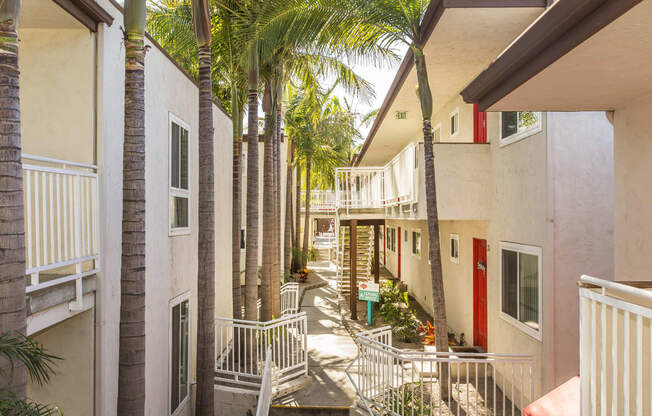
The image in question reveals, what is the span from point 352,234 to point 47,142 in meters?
10.3

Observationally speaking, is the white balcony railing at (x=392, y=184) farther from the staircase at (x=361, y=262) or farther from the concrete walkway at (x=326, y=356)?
the concrete walkway at (x=326, y=356)

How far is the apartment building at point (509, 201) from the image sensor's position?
271 inches

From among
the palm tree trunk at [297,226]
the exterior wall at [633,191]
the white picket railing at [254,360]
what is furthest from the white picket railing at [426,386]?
the palm tree trunk at [297,226]

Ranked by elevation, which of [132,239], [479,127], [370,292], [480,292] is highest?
[479,127]

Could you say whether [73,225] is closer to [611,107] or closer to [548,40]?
[548,40]

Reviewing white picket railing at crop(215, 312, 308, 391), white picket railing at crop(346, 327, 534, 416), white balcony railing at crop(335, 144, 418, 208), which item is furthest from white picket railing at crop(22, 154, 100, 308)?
white balcony railing at crop(335, 144, 418, 208)

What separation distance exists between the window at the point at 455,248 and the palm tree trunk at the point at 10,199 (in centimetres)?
1100

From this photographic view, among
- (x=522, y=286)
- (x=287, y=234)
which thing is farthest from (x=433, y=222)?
(x=287, y=234)

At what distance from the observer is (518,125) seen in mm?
8195

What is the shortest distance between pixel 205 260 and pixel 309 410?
344cm

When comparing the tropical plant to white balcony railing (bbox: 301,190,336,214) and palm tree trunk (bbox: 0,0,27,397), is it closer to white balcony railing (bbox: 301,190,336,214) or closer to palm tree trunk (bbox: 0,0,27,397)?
palm tree trunk (bbox: 0,0,27,397)

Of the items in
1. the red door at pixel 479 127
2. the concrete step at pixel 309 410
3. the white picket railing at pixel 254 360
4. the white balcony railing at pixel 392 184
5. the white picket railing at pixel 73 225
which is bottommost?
the concrete step at pixel 309 410

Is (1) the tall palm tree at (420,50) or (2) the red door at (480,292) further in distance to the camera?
(2) the red door at (480,292)

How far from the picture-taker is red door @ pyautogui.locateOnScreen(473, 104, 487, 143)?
33.9 ft
